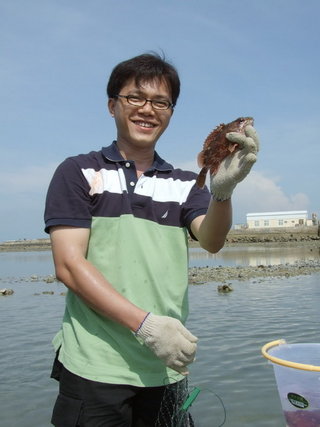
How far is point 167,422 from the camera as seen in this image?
9.10 feet

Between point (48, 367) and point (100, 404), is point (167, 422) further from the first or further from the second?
point (48, 367)

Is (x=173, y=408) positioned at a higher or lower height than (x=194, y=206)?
lower

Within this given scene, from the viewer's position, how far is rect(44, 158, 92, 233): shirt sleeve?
2.62 m

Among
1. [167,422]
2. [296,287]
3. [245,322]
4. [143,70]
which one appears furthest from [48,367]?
[296,287]

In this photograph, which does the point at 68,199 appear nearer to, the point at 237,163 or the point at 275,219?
the point at 237,163

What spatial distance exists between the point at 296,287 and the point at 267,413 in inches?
402

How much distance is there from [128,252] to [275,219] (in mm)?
74673

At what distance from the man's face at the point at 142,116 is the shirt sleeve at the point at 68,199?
404mm

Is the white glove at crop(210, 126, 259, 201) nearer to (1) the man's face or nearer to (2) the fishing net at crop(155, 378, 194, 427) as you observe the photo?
(1) the man's face

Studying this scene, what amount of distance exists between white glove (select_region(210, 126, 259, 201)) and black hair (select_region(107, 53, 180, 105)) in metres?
0.62

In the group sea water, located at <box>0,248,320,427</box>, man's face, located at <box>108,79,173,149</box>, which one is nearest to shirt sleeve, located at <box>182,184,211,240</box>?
man's face, located at <box>108,79,173,149</box>

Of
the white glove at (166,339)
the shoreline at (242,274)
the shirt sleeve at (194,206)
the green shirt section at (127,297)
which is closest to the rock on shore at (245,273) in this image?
the shoreline at (242,274)

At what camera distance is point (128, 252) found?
105 inches

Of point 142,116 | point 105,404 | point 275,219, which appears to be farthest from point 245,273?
point 275,219
